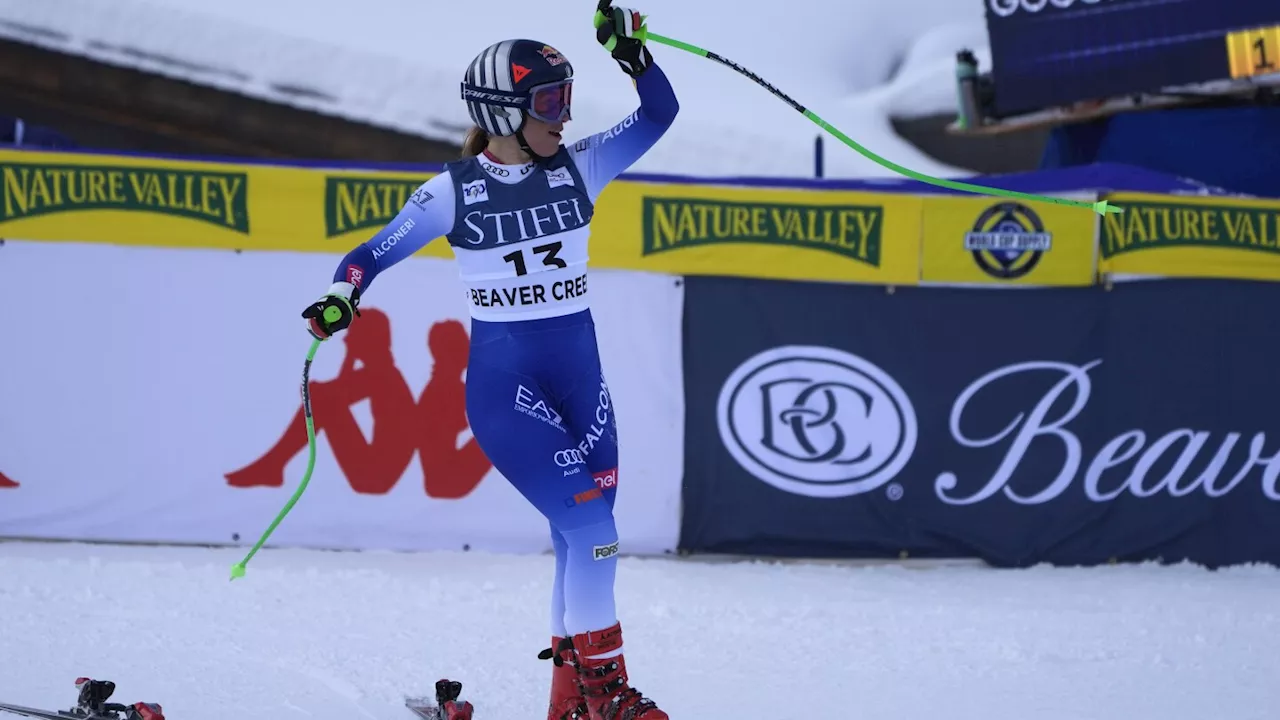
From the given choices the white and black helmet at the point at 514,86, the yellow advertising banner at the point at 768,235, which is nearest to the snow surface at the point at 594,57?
the yellow advertising banner at the point at 768,235

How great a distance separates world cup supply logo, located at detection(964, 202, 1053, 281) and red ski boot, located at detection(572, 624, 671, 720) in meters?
4.15

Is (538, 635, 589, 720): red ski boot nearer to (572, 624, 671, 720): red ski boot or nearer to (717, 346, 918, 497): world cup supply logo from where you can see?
(572, 624, 671, 720): red ski boot

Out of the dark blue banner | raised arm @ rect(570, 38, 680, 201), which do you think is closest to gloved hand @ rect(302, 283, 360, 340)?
raised arm @ rect(570, 38, 680, 201)

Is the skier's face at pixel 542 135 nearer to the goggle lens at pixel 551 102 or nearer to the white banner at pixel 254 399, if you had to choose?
the goggle lens at pixel 551 102

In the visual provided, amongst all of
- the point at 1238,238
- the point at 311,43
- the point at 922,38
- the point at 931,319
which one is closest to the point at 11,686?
the point at 931,319

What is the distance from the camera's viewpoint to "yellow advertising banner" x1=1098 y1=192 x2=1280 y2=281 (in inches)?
293

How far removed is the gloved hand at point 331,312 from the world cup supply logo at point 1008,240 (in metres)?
4.51

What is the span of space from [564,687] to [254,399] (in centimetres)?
375

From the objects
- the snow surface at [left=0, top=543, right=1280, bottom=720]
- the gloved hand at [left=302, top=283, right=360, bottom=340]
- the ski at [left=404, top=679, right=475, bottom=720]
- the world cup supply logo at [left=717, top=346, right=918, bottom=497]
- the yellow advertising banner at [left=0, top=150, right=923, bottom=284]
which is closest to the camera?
the gloved hand at [left=302, top=283, right=360, bottom=340]

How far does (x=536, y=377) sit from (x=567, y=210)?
0.55 metres

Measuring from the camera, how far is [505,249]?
412 cm

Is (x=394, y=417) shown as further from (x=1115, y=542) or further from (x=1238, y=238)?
(x=1238, y=238)

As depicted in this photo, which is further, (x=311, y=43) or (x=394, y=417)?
(x=311, y=43)

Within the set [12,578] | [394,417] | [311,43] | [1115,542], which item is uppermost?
[311,43]
